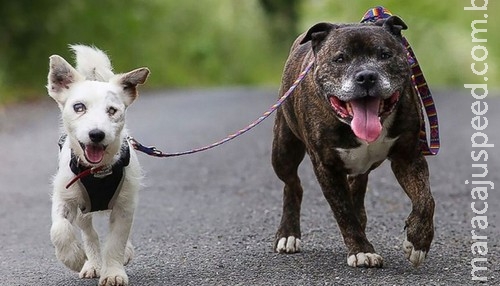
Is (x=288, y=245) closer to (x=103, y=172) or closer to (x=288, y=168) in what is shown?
(x=288, y=168)

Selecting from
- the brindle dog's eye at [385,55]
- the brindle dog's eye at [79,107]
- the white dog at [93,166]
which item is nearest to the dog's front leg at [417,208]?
the brindle dog's eye at [385,55]

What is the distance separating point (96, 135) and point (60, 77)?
627 mm

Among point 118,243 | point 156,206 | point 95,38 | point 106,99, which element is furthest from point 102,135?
point 95,38

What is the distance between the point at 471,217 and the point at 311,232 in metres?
1.59

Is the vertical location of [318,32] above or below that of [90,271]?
above

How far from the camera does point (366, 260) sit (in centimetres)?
621

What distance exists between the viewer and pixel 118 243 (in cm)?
599

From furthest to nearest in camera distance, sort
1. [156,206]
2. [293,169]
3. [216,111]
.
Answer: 1. [216,111]
2. [156,206]
3. [293,169]

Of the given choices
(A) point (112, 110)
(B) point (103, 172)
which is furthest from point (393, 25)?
(B) point (103, 172)

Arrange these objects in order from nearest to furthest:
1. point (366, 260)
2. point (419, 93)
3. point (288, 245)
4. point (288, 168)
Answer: point (366, 260)
point (419, 93)
point (288, 245)
point (288, 168)

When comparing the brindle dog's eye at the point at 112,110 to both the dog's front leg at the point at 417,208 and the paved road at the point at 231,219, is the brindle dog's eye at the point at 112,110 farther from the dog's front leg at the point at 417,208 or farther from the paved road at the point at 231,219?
the dog's front leg at the point at 417,208

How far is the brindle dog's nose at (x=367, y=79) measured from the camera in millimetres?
5773

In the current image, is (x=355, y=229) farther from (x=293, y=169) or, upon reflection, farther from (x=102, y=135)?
(x=102, y=135)

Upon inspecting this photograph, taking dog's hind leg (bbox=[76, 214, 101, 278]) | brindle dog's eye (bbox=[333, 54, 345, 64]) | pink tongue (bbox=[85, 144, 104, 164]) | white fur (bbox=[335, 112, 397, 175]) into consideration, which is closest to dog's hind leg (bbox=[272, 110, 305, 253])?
white fur (bbox=[335, 112, 397, 175])
